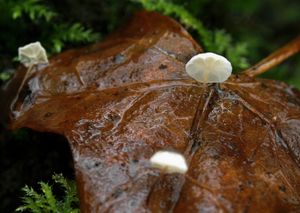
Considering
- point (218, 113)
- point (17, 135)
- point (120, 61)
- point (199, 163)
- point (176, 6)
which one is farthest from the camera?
point (176, 6)

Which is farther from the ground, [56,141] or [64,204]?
[56,141]

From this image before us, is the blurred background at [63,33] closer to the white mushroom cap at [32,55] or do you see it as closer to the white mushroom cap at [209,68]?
the white mushroom cap at [32,55]

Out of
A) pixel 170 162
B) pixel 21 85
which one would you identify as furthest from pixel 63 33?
pixel 170 162

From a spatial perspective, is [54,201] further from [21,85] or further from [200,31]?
[200,31]

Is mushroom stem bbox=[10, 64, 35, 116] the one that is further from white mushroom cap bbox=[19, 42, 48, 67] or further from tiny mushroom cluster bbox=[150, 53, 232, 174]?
tiny mushroom cluster bbox=[150, 53, 232, 174]

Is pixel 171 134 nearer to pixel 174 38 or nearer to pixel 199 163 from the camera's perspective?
pixel 199 163

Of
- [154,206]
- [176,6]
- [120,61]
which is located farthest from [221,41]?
[154,206]
